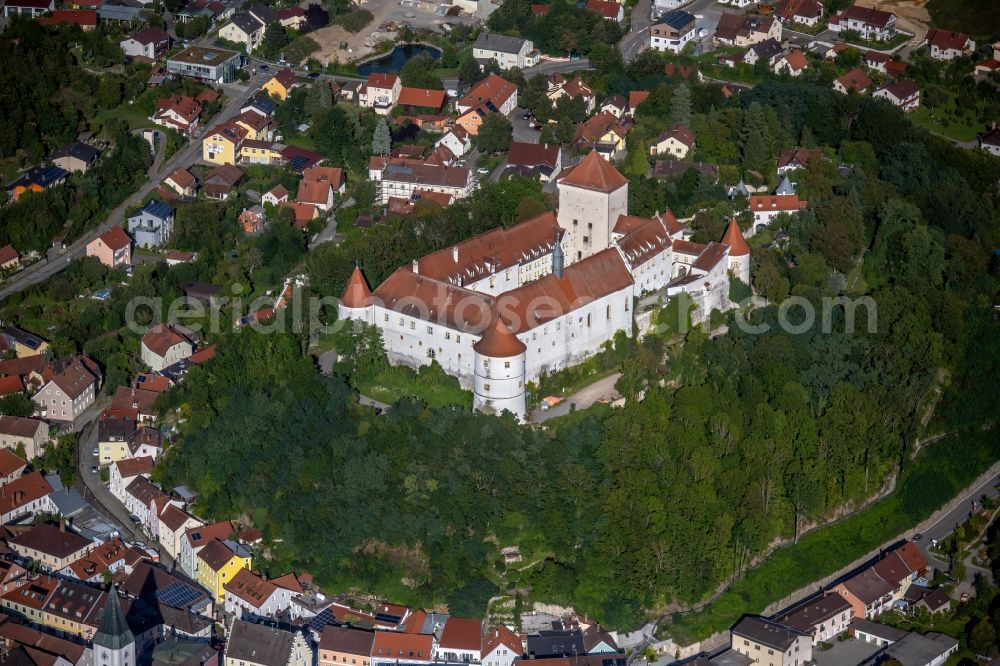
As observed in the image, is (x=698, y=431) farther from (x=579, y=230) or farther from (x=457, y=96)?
(x=457, y=96)

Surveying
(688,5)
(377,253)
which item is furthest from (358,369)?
(688,5)

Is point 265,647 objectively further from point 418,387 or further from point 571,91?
point 571,91

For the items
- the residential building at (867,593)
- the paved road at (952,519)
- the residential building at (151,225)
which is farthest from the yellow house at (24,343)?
the paved road at (952,519)

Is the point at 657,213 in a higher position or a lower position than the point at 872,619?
higher

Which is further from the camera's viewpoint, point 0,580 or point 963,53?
point 963,53

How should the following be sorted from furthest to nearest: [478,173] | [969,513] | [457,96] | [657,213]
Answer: [457,96] < [478,173] < [657,213] < [969,513]

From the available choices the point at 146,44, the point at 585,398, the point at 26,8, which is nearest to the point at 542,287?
the point at 585,398

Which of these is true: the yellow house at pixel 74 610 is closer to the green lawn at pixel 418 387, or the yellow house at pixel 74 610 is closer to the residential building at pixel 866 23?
the green lawn at pixel 418 387
